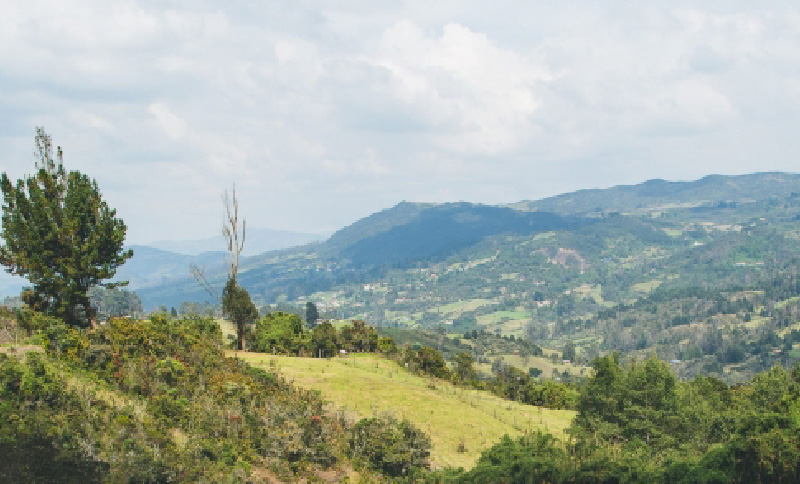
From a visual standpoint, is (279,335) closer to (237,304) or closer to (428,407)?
(237,304)

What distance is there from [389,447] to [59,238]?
2427 centimetres

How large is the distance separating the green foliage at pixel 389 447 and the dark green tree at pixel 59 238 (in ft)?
68.9

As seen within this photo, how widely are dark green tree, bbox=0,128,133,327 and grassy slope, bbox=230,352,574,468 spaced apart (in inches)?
479

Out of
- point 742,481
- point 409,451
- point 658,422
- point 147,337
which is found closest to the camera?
point 742,481

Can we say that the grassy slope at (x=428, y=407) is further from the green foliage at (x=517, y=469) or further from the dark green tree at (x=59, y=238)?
the dark green tree at (x=59, y=238)

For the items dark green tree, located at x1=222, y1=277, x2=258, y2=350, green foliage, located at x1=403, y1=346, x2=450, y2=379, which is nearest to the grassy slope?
dark green tree, located at x1=222, y1=277, x2=258, y2=350

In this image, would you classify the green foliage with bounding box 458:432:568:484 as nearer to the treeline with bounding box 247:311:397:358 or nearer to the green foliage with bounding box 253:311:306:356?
the treeline with bounding box 247:311:397:358

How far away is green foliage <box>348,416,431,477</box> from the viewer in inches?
979

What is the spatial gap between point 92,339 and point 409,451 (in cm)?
1603

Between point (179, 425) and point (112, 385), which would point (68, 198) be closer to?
point (112, 385)

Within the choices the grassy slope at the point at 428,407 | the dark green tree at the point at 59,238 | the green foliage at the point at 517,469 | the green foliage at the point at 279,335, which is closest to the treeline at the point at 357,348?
the green foliage at the point at 279,335

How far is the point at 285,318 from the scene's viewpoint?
6712 centimetres

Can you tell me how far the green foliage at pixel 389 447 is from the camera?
24.9 m

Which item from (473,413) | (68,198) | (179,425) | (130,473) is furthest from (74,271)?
(473,413)
